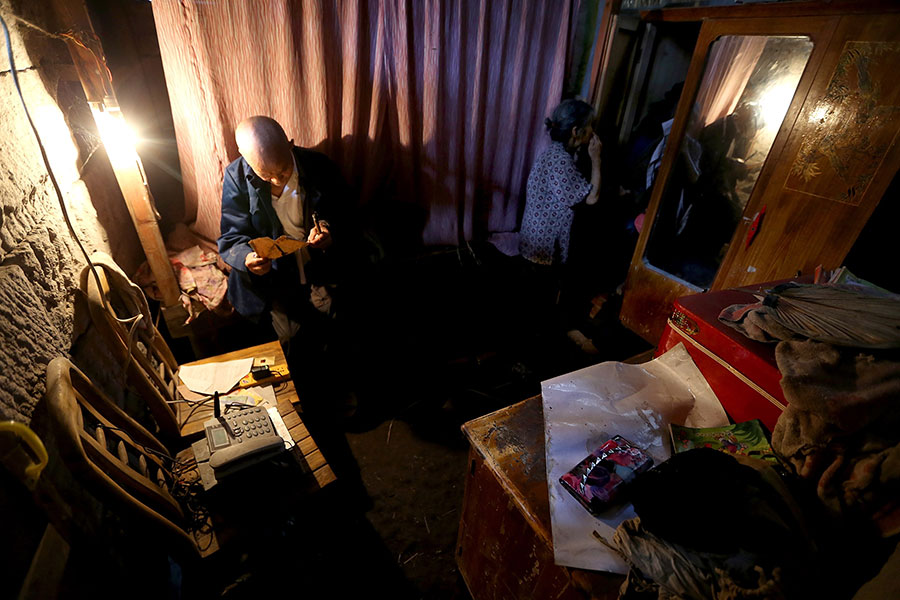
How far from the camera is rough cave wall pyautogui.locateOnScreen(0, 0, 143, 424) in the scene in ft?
3.84

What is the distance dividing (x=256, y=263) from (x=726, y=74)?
3.72m

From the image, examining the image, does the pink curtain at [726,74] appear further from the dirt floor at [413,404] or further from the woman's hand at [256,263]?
the woman's hand at [256,263]

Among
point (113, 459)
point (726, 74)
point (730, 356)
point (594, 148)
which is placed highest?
point (726, 74)

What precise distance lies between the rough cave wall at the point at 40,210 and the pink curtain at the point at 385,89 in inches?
22.7

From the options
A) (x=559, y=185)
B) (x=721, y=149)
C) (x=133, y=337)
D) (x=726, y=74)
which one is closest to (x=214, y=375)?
(x=133, y=337)

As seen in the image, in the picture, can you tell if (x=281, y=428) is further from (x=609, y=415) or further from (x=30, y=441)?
(x=609, y=415)

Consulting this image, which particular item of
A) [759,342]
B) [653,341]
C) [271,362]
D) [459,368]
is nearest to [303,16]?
[271,362]

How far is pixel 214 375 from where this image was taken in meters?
2.16

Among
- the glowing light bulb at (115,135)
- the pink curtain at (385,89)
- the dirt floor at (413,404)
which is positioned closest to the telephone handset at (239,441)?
the dirt floor at (413,404)

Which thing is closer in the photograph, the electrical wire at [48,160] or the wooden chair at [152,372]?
the electrical wire at [48,160]

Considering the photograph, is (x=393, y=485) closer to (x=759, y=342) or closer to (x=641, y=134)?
(x=759, y=342)

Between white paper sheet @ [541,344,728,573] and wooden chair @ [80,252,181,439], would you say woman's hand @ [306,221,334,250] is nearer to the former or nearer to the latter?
wooden chair @ [80,252,181,439]

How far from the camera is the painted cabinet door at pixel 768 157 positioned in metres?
2.07

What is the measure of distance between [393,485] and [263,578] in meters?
0.83
